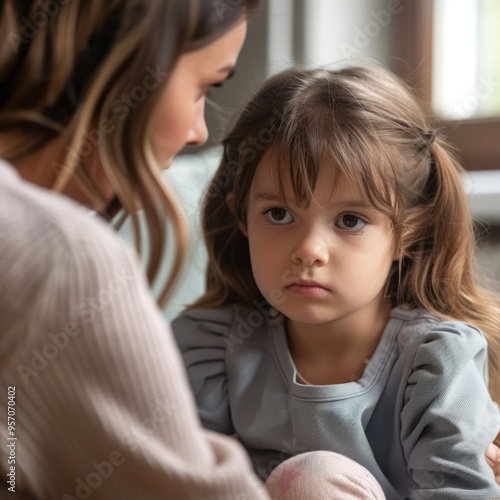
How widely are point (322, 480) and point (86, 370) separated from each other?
46 centimetres

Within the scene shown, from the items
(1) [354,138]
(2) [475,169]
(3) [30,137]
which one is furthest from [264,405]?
(2) [475,169]

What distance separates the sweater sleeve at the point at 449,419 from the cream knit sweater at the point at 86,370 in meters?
0.46

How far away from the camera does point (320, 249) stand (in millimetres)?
1118

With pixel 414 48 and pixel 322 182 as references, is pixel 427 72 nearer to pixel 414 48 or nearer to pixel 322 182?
pixel 414 48

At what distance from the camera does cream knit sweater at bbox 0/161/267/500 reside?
65 centimetres

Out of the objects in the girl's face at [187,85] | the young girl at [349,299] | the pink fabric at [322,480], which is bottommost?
the pink fabric at [322,480]

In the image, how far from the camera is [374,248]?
1.17 metres

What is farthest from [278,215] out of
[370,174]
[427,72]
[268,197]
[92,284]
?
[427,72]

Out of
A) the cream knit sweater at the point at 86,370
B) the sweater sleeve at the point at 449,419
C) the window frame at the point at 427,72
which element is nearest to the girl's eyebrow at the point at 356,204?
the sweater sleeve at the point at 449,419

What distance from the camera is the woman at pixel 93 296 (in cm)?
65

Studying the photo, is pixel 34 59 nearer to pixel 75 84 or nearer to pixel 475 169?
pixel 75 84

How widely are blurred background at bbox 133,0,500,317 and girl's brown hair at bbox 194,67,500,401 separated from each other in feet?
2.39

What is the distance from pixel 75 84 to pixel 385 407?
2.12 ft

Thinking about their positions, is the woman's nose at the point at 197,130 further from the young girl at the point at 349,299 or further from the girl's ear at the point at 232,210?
the girl's ear at the point at 232,210
